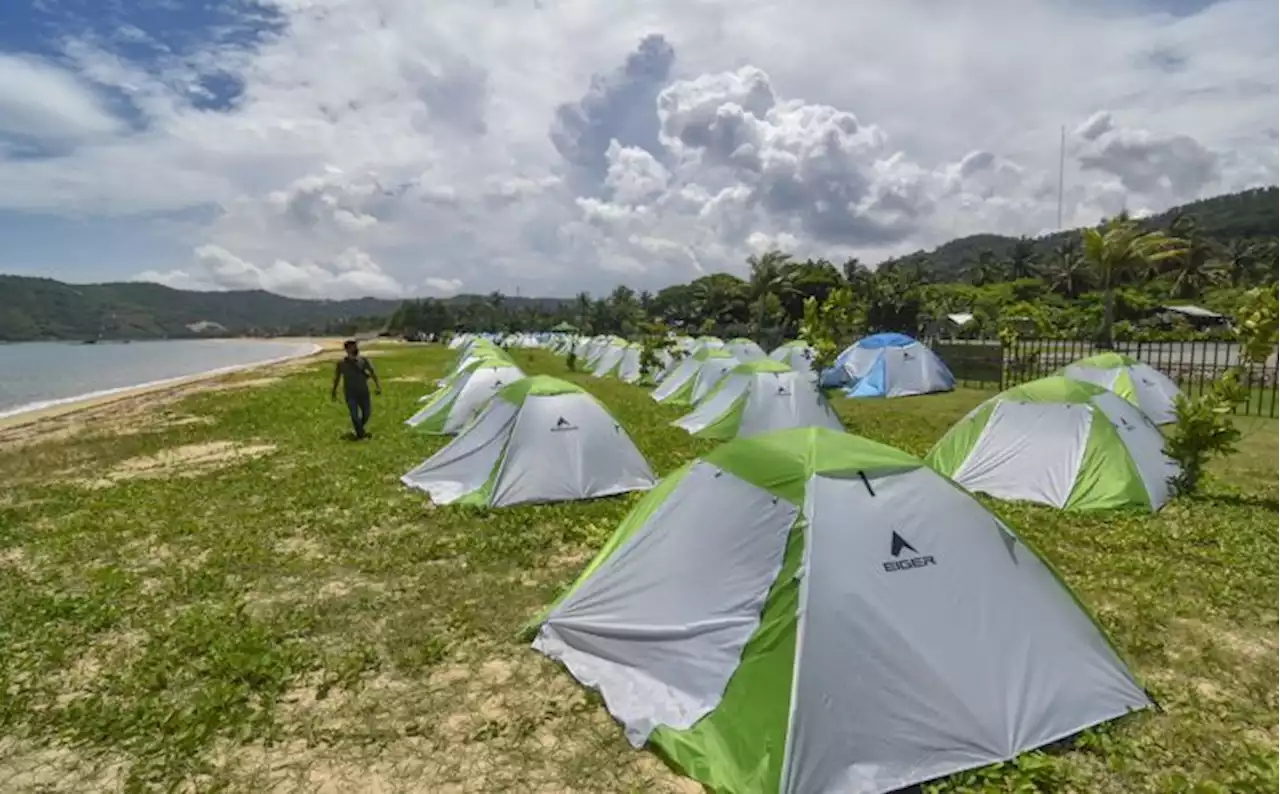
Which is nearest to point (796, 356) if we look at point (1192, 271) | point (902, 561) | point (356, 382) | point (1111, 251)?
point (356, 382)

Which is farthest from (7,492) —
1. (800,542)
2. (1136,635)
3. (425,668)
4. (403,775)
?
(1136,635)

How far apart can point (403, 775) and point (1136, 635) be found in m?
5.52

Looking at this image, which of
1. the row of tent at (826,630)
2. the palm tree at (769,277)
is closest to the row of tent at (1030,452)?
the row of tent at (826,630)

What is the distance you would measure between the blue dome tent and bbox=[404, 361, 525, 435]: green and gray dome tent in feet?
40.0

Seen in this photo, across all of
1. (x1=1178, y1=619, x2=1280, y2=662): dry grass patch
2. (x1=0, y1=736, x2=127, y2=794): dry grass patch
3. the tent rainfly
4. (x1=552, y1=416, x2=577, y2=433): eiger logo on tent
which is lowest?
(x1=1178, y1=619, x2=1280, y2=662): dry grass patch

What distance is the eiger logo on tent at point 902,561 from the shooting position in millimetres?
4680

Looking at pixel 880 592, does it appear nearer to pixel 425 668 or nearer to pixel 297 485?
pixel 425 668

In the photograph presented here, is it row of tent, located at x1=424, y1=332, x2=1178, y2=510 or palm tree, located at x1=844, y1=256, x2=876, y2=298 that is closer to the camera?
row of tent, located at x1=424, y1=332, x2=1178, y2=510

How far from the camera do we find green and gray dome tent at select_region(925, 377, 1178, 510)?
9.68 meters

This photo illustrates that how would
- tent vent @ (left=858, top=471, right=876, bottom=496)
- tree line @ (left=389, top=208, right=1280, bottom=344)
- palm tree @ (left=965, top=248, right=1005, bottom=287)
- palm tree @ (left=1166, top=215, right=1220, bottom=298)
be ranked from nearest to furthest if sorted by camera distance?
tent vent @ (left=858, top=471, right=876, bottom=496) < tree line @ (left=389, top=208, right=1280, bottom=344) < palm tree @ (left=1166, top=215, right=1220, bottom=298) < palm tree @ (left=965, top=248, right=1005, bottom=287)

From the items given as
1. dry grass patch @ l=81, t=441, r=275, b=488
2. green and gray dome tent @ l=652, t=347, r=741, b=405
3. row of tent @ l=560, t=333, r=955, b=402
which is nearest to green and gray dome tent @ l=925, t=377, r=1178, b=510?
green and gray dome tent @ l=652, t=347, r=741, b=405

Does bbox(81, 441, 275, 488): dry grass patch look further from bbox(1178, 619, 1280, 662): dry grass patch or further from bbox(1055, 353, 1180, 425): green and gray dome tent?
bbox(1055, 353, 1180, 425): green and gray dome tent

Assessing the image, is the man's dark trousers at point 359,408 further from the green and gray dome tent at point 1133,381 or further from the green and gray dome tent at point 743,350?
the green and gray dome tent at point 743,350

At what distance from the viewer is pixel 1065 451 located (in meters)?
9.98
